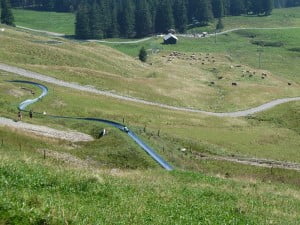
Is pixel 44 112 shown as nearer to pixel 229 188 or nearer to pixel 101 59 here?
pixel 229 188

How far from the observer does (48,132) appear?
51.3 m

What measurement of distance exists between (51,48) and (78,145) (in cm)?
8247

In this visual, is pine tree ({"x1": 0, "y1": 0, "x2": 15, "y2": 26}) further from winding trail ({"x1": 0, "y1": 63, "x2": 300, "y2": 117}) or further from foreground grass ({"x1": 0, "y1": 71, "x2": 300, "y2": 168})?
foreground grass ({"x1": 0, "y1": 71, "x2": 300, "y2": 168})

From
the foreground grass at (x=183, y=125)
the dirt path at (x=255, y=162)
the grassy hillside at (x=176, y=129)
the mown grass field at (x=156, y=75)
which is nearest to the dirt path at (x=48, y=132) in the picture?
the grassy hillside at (x=176, y=129)

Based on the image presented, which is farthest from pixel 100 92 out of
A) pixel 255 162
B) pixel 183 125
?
pixel 255 162

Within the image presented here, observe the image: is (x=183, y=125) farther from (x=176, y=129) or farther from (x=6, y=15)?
(x=6, y=15)

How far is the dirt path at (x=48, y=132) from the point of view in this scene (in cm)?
4985

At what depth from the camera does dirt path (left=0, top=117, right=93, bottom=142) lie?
164ft

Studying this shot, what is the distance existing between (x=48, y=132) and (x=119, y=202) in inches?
1329

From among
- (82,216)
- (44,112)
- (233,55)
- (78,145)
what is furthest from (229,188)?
(233,55)

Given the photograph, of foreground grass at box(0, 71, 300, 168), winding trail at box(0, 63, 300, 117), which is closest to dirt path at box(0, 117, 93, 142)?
foreground grass at box(0, 71, 300, 168)

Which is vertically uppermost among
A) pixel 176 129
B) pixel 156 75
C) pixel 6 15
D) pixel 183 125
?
pixel 6 15

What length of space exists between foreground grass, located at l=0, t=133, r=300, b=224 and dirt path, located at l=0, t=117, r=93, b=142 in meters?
24.7

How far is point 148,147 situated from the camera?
47.6 metres
